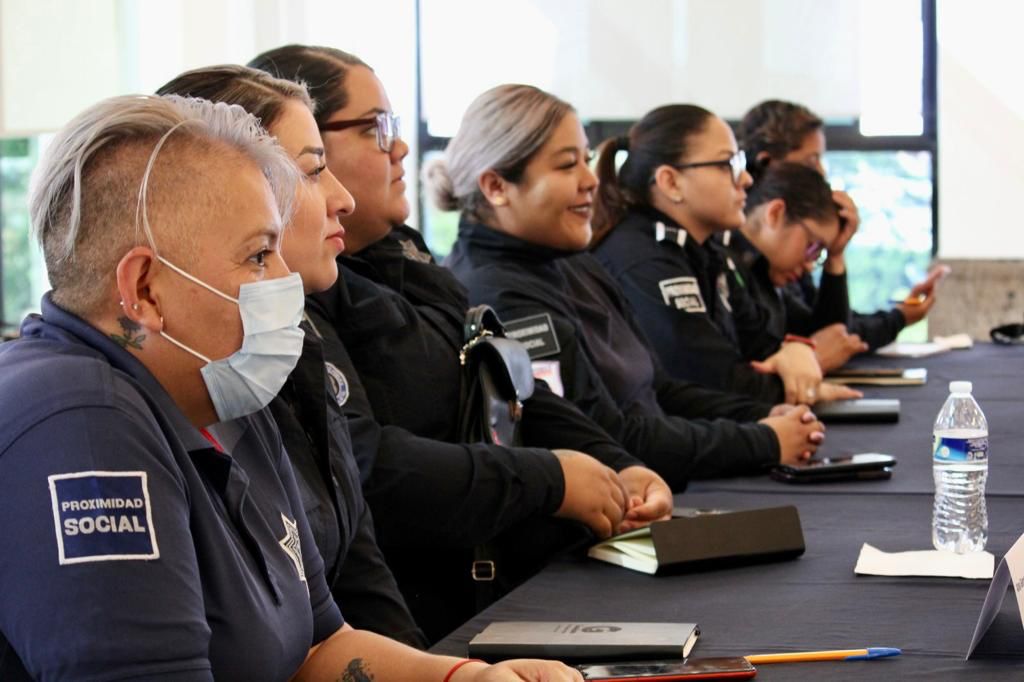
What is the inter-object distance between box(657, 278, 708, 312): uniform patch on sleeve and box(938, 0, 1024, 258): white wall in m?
3.78

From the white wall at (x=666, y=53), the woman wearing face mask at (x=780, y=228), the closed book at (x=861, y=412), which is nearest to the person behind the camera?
the closed book at (x=861, y=412)

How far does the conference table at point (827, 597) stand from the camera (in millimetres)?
1462

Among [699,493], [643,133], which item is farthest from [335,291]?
[643,133]

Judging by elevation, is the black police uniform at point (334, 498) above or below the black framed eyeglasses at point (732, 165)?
below

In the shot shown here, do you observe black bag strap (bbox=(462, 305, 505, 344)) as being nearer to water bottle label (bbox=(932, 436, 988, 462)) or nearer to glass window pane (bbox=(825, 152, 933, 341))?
water bottle label (bbox=(932, 436, 988, 462))

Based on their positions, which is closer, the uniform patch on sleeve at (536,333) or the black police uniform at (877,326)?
the uniform patch on sleeve at (536,333)

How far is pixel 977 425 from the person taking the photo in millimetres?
2424

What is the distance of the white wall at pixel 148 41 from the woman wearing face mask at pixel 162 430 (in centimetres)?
230

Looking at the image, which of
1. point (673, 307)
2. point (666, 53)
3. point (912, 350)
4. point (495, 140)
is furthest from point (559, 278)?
point (666, 53)

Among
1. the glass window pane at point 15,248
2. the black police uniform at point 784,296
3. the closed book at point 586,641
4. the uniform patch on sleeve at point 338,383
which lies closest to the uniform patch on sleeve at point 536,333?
the uniform patch on sleeve at point 338,383

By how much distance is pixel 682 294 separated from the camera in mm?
3619

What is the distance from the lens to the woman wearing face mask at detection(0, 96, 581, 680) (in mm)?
1077

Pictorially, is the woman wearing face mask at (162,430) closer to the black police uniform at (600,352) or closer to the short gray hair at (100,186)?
the short gray hair at (100,186)

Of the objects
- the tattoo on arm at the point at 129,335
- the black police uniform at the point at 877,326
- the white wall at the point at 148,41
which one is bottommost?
the black police uniform at the point at 877,326
